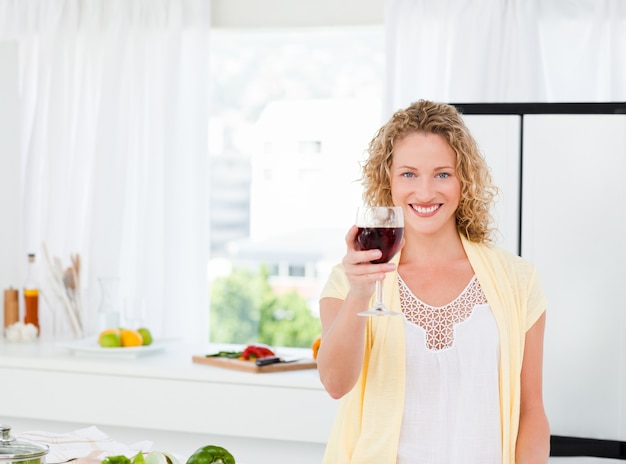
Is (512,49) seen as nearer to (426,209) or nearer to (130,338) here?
(130,338)

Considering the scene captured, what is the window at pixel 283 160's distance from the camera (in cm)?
587

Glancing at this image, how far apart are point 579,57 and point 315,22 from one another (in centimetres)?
117

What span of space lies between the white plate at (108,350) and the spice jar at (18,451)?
1.95 meters

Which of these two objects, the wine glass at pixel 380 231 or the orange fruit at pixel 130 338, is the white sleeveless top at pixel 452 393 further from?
the orange fruit at pixel 130 338

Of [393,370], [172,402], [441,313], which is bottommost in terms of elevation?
[172,402]

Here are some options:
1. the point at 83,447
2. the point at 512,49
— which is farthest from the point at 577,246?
the point at 83,447

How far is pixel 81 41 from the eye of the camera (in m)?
4.23

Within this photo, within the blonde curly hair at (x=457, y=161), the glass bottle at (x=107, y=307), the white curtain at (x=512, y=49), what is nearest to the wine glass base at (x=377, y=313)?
the blonde curly hair at (x=457, y=161)

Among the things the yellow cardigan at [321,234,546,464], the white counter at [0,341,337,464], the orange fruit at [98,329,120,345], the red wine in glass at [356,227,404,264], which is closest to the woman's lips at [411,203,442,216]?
the yellow cardigan at [321,234,546,464]

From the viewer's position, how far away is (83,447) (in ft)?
6.50

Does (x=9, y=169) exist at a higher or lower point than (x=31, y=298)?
higher

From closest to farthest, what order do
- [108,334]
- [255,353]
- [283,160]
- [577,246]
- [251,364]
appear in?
[577,246], [251,364], [255,353], [108,334], [283,160]

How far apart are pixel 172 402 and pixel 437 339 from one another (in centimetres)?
171

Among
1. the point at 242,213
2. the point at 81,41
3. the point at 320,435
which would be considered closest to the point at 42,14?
the point at 81,41
